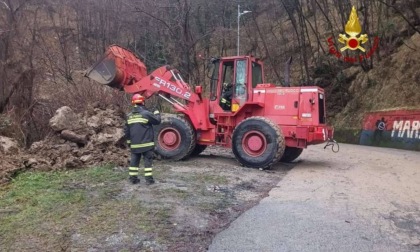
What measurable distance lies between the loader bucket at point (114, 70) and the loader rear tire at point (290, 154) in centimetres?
459

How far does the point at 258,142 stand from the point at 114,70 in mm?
3948

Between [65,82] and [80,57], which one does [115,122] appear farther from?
[80,57]

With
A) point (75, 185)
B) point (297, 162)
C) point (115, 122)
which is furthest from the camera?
point (297, 162)

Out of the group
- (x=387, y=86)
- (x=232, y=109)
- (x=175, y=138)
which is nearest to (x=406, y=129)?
(x=387, y=86)

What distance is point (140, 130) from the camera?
860 cm

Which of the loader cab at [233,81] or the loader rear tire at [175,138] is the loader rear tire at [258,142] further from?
the loader rear tire at [175,138]

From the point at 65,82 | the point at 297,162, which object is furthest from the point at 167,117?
the point at 65,82

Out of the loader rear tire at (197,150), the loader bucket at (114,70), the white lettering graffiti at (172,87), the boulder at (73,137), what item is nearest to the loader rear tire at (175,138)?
the white lettering graffiti at (172,87)

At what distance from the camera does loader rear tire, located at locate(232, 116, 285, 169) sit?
1091 cm

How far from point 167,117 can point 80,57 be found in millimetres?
18626

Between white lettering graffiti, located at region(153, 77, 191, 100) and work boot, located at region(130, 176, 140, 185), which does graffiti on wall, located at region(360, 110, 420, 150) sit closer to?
white lettering graffiti, located at region(153, 77, 191, 100)

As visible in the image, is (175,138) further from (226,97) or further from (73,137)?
(73,137)

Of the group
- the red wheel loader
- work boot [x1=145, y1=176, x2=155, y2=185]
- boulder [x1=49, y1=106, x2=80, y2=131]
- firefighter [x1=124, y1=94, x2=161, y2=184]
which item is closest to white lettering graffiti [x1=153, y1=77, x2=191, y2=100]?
the red wheel loader

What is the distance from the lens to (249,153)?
37.0 feet
